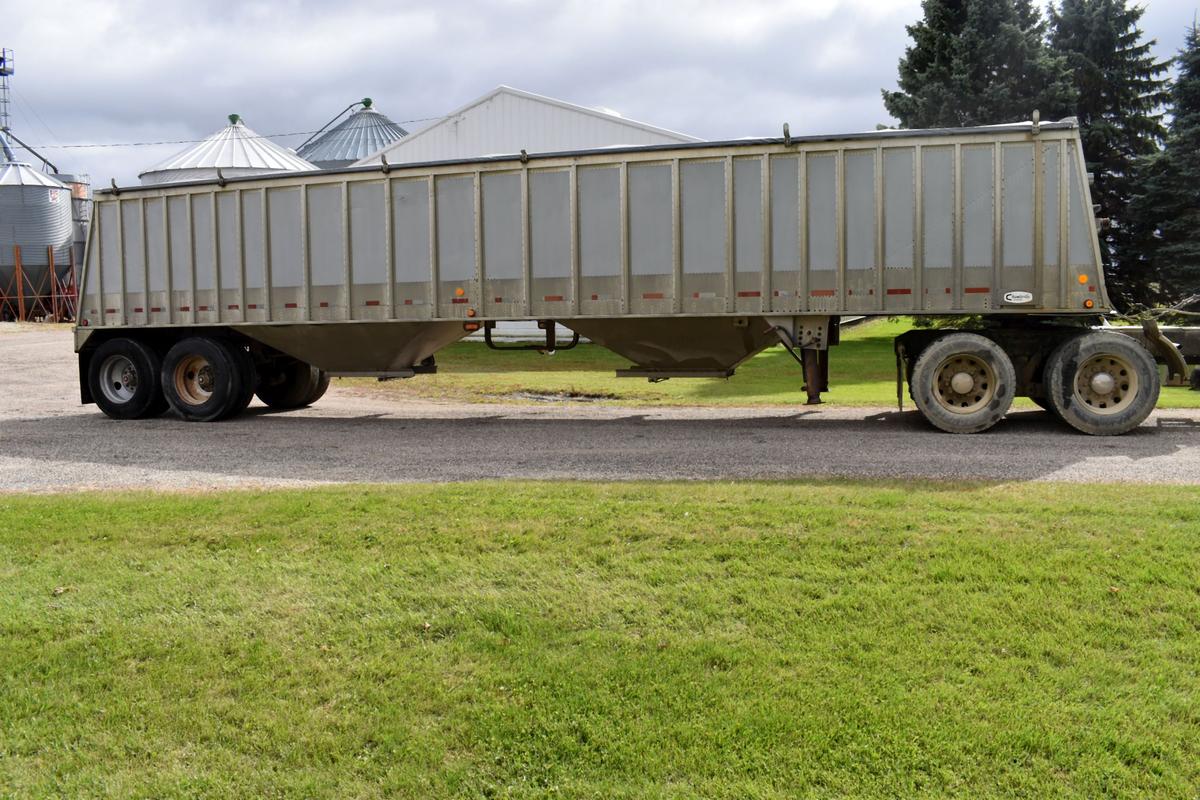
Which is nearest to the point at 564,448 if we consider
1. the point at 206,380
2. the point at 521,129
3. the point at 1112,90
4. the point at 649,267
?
the point at 649,267

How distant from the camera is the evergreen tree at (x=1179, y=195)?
2772 centimetres

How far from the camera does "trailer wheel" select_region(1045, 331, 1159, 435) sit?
41.2 ft

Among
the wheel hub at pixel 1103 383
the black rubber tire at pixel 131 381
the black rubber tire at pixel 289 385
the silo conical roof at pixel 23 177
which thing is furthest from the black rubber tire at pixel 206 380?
the silo conical roof at pixel 23 177

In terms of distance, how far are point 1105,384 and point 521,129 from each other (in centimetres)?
2187

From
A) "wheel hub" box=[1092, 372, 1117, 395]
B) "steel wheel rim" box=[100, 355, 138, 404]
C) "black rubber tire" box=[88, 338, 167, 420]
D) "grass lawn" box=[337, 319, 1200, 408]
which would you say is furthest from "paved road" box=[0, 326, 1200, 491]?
"grass lawn" box=[337, 319, 1200, 408]

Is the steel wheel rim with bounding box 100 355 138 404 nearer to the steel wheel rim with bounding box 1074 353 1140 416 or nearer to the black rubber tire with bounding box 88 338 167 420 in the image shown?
the black rubber tire with bounding box 88 338 167 420

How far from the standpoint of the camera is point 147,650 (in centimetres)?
588

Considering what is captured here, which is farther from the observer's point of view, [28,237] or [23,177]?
[23,177]

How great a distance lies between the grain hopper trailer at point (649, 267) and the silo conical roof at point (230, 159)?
2607 cm

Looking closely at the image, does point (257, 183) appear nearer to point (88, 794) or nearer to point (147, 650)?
point (147, 650)

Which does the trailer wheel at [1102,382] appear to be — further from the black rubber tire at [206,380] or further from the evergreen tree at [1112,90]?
the evergreen tree at [1112,90]

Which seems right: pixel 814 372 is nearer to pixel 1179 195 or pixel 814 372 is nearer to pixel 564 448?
pixel 564 448

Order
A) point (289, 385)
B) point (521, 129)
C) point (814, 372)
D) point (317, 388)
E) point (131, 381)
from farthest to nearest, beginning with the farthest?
point (521, 129) → point (317, 388) → point (289, 385) → point (131, 381) → point (814, 372)

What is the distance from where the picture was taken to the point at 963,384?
510 inches
